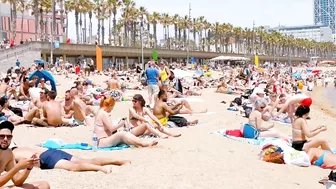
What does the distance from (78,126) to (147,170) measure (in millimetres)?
4892

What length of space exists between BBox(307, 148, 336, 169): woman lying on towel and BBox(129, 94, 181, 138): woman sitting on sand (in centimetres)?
274

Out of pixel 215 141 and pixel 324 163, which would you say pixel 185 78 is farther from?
pixel 324 163

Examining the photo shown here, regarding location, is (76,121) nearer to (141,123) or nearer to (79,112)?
(79,112)

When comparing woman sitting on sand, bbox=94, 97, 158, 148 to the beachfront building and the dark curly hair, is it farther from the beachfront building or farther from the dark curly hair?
the beachfront building

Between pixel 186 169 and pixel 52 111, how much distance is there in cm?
494

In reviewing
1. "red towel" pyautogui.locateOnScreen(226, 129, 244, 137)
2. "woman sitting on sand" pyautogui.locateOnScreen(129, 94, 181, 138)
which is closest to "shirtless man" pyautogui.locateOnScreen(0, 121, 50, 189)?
"woman sitting on sand" pyautogui.locateOnScreen(129, 94, 181, 138)

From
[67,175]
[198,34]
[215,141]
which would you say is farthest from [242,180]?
[198,34]

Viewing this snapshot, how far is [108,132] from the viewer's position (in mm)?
8266

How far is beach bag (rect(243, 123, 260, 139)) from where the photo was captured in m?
9.76

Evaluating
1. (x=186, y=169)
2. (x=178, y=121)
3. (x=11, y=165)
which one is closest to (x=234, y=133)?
(x=178, y=121)

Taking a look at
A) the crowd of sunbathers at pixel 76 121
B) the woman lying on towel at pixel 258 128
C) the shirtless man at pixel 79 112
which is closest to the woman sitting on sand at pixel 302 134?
the woman lying on towel at pixel 258 128

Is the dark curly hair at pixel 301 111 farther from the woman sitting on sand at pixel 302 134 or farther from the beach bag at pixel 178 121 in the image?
the beach bag at pixel 178 121

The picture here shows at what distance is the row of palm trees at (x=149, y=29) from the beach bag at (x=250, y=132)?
1462 inches

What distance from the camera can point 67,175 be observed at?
6.09m
